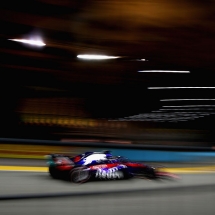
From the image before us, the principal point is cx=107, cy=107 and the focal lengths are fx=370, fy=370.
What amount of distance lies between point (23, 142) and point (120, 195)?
0.98 feet

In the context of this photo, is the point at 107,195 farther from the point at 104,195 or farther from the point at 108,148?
the point at 108,148

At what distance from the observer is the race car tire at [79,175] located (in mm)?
969

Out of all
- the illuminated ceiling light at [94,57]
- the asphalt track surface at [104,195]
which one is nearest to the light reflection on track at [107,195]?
the asphalt track surface at [104,195]

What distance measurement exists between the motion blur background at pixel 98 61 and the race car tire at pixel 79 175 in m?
0.10

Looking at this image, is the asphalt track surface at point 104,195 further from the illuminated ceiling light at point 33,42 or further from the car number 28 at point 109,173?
the illuminated ceiling light at point 33,42

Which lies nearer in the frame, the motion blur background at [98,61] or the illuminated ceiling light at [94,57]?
the motion blur background at [98,61]

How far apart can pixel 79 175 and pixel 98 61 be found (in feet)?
1.91

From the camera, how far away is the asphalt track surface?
2.84 feet

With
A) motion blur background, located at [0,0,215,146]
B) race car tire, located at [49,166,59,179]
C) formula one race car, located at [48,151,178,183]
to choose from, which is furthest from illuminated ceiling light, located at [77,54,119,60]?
race car tire, located at [49,166,59,179]

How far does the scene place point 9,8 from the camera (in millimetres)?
1294

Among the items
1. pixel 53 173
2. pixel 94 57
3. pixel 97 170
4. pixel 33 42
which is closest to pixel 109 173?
pixel 97 170

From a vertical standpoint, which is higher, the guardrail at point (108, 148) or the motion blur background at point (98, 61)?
the motion blur background at point (98, 61)

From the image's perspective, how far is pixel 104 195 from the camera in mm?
954

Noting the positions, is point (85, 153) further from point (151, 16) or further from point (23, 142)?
point (151, 16)
